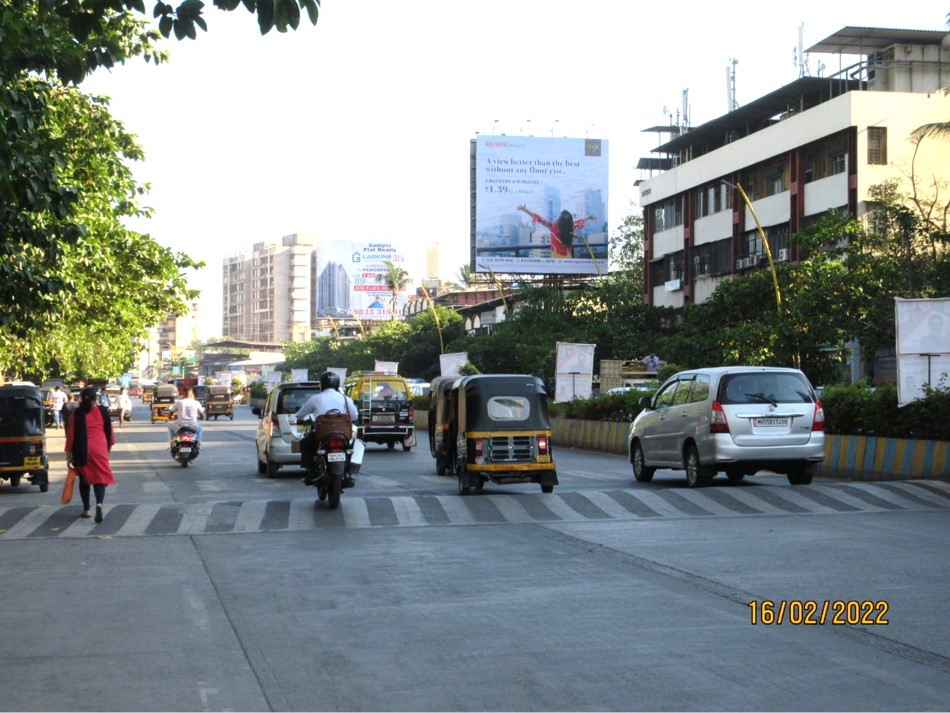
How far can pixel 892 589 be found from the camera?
363 inches

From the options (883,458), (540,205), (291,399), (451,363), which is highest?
(540,205)

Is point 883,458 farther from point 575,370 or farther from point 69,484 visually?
point 575,370

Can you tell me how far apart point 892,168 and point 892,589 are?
45.5 m

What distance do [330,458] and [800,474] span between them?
282 inches

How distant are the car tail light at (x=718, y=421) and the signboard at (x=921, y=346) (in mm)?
4027

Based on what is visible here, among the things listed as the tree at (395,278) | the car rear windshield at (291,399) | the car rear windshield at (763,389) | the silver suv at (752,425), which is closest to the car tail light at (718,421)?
the silver suv at (752,425)

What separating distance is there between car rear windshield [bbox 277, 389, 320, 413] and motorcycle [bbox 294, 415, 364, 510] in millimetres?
8589

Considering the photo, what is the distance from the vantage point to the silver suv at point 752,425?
17797mm

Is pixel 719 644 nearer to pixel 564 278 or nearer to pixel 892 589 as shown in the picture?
pixel 892 589

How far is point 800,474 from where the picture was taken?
18375mm

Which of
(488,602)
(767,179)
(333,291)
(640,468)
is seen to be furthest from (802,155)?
(333,291)

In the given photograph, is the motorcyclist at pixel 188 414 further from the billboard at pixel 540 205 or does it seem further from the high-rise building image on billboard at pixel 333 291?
the high-rise building image on billboard at pixel 333 291

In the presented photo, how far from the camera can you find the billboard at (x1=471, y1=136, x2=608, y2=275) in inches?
2852
